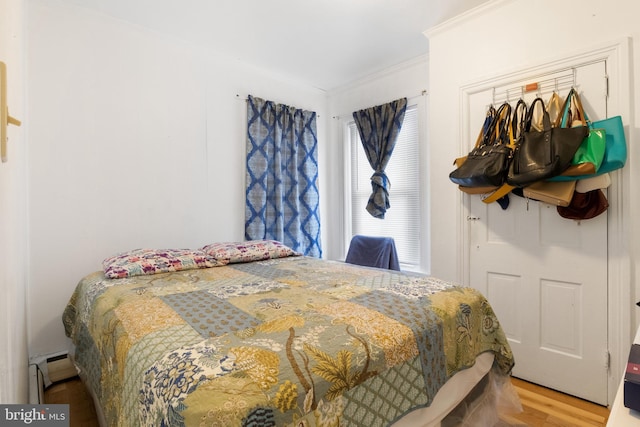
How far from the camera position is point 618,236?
1852mm

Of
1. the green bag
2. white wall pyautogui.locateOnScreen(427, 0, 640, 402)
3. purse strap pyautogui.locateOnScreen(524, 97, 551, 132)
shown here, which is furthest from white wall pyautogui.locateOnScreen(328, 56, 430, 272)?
the green bag

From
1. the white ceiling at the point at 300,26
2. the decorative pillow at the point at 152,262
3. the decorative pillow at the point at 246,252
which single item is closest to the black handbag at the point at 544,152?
the white ceiling at the point at 300,26

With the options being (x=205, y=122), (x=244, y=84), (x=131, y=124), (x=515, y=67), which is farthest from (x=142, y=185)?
(x=515, y=67)

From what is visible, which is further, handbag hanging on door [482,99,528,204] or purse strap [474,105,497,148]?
purse strap [474,105,497,148]

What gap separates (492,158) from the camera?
203cm

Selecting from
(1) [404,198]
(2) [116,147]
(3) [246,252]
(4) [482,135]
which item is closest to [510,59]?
(4) [482,135]

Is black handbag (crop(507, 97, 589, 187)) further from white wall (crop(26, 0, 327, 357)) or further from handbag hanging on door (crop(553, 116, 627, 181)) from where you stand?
white wall (crop(26, 0, 327, 357))

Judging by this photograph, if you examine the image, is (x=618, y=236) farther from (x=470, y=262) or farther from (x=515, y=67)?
(x=515, y=67)

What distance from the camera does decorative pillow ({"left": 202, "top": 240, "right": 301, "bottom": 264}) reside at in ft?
8.14

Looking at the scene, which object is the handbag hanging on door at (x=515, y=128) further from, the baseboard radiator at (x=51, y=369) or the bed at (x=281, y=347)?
the baseboard radiator at (x=51, y=369)

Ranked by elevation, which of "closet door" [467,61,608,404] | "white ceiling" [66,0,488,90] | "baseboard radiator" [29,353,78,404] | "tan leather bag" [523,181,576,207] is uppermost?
"white ceiling" [66,0,488,90]

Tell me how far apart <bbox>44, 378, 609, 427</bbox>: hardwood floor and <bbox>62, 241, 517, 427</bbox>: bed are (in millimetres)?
317

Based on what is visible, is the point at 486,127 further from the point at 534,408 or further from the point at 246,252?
the point at 246,252

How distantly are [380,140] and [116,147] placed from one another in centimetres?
239
